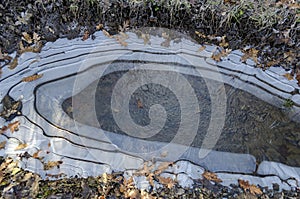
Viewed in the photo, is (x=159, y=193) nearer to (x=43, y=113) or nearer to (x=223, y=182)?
(x=223, y=182)

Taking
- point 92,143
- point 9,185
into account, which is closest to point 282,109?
point 92,143

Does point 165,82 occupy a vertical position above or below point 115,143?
above

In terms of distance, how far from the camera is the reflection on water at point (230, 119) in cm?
308

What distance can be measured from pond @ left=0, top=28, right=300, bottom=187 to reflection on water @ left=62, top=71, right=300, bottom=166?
11mm

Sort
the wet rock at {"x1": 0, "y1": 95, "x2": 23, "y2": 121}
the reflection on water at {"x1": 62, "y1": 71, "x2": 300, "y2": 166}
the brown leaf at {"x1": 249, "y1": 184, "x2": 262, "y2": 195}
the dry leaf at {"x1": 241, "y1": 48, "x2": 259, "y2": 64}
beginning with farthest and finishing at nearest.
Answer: the dry leaf at {"x1": 241, "y1": 48, "x2": 259, "y2": 64} → the reflection on water at {"x1": 62, "y1": 71, "x2": 300, "y2": 166} → the wet rock at {"x1": 0, "y1": 95, "x2": 23, "y2": 121} → the brown leaf at {"x1": 249, "y1": 184, "x2": 262, "y2": 195}

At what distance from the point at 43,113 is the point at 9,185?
0.81m

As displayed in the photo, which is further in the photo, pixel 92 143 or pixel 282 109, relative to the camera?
pixel 282 109

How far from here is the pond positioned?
293cm

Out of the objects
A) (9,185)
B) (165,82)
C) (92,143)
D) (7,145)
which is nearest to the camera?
(9,185)

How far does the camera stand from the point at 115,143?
9.78 ft

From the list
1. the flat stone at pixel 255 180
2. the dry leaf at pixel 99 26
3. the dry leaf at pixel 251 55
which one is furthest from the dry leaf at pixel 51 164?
the dry leaf at pixel 251 55

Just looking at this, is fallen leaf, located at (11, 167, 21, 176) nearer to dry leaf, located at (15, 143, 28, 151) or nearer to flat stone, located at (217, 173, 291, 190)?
dry leaf, located at (15, 143, 28, 151)

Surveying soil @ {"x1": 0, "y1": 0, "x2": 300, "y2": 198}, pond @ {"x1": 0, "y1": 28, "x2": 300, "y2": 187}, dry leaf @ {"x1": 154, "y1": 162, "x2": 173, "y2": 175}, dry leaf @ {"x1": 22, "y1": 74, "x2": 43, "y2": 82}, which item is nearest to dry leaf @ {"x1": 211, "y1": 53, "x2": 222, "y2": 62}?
pond @ {"x1": 0, "y1": 28, "x2": 300, "y2": 187}

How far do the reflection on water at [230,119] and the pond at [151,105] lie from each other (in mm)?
11
